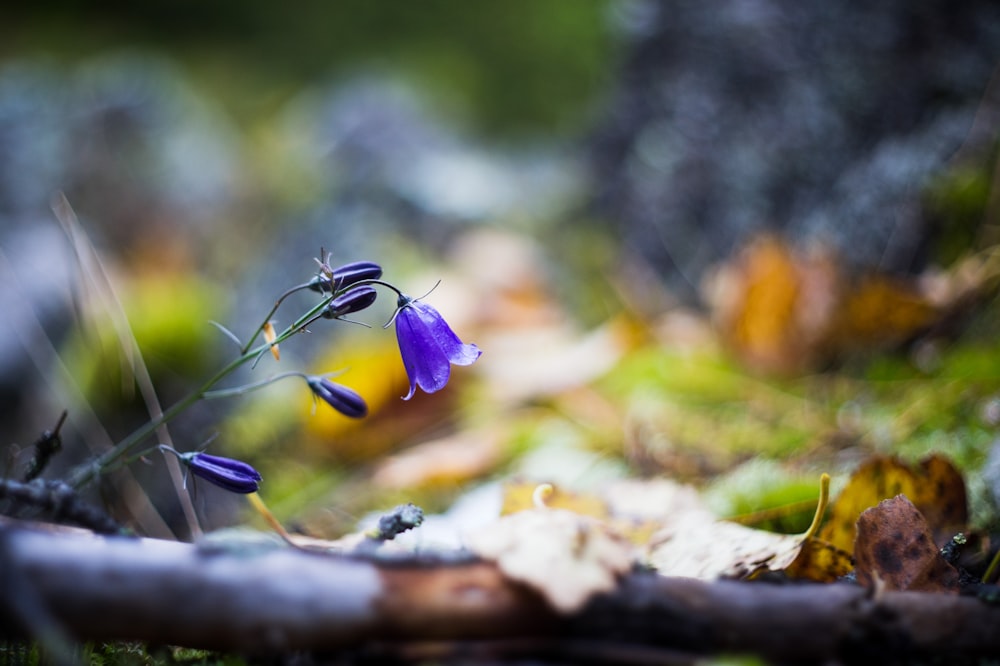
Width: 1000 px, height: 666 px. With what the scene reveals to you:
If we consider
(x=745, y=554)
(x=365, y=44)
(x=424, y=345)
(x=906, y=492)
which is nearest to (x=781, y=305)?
(x=906, y=492)

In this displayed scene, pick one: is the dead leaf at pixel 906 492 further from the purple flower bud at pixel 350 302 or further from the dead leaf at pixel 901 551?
→ the purple flower bud at pixel 350 302

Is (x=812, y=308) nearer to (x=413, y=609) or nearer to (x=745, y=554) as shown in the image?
(x=745, y=554)

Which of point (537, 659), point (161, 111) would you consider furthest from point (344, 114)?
point (537, 659)

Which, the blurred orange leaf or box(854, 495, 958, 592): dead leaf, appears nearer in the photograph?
box(854, 495, 958, 592): dead leaf

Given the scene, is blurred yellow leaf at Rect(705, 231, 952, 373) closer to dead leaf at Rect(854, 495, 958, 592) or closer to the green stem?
dead leaf at Rect(854, 495, 958, 592)

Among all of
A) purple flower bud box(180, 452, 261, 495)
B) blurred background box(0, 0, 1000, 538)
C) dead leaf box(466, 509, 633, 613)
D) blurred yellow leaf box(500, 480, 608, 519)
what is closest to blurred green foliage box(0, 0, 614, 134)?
blurred background box(0, 0, 1000, 538)

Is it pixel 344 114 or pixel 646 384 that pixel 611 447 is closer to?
pixel 646 384
